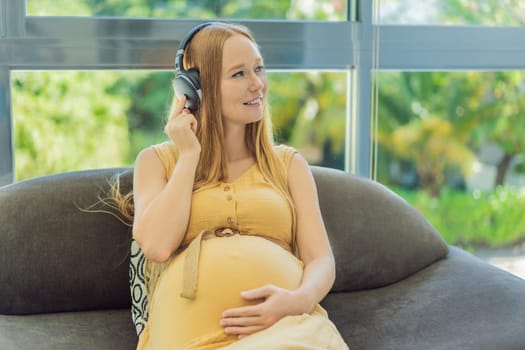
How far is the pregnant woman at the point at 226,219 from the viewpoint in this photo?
1.81m

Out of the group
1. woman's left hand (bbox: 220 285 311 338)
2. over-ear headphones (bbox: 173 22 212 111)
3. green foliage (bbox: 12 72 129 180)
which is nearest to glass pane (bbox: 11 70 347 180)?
green foliage (bbox: 12 72 129 180)

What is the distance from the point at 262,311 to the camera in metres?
1.78

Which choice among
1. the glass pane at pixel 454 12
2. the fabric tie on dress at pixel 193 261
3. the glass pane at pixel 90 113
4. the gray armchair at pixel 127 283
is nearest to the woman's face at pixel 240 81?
the fabric tie on dress at pixel 193 261

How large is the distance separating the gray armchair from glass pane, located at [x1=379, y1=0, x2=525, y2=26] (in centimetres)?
93

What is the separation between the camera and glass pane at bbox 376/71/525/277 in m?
3.11

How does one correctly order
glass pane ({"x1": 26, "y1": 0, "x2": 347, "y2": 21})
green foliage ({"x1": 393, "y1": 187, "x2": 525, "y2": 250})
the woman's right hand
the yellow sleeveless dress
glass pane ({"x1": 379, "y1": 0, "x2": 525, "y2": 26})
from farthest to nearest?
green foliage ({"x1": 393, "y1": 187, "x2": 525, "y2": 250})
glass pane ({"x1": 379, "y1": 0, "x2": 525, "y2": 26})
glass pane ({"x1": 26, "y1": 0, "x2": 347, "y2": 21})
the woman's right hand
the yellow sleeveless dress

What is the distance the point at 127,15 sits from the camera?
2.65 m

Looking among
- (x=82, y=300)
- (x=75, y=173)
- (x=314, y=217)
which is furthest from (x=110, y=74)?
(x=314, y=217)

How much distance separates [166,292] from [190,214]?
0.21 m

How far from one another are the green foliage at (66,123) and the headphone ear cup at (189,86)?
72 cm

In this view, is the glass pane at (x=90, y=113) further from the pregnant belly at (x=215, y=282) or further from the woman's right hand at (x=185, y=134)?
the pregnant belly at (x=215, y=282)

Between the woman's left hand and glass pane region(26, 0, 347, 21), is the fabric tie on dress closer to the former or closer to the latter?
the woman's left hand

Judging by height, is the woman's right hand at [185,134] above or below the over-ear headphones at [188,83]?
below

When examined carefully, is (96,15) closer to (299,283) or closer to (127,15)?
(127,15)
